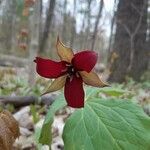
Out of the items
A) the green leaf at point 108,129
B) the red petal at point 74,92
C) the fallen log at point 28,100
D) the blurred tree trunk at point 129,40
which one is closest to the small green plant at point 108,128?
the green leaf at point 108,129

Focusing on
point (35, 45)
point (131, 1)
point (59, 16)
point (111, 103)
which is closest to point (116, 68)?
point (131, 1)

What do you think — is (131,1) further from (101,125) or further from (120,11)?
(101,125)

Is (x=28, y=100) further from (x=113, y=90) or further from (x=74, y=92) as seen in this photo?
(x=74, y=92)

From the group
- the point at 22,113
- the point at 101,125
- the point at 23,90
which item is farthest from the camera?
the point at 23,90

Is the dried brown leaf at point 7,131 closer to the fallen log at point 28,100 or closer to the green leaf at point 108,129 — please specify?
the green leaf at point 108,129

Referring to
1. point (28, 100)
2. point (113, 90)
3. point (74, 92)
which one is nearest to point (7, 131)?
point (74, 92)

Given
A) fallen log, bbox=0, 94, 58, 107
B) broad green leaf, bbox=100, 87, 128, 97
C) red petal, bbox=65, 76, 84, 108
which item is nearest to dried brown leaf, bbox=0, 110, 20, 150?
red petal, bbox=65, 76, 84, 108

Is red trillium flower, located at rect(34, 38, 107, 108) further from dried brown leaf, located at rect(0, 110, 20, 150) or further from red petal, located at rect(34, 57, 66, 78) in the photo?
dried brown leaf, located at rect(0, 110, 20, 150)
